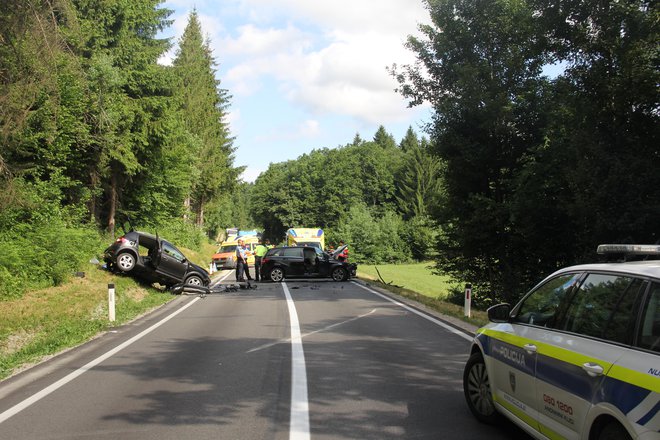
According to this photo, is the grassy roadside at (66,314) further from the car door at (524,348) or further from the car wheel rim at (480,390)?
the car door at (524,348)

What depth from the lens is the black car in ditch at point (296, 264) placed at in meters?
23.9

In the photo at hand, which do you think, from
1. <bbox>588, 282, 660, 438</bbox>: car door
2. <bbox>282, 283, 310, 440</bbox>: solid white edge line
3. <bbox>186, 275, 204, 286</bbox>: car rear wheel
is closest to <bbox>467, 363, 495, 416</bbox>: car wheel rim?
<bbox>282, 283, 310, 440</bbox>: solid white edge line

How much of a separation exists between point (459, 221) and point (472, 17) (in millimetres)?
9084

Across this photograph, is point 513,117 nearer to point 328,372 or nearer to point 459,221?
point 459,221

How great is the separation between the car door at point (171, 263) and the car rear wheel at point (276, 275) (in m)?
5.92

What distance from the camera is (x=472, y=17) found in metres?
23.3

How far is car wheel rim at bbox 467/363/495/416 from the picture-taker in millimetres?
4953

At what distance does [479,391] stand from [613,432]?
2145mm

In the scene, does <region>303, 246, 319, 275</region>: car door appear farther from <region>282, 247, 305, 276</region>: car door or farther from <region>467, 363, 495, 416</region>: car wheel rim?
<region>467, 363, 495, 416</region>: car wheel rim

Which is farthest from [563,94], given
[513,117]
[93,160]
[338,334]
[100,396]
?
[93,160]

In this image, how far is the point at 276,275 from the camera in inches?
943

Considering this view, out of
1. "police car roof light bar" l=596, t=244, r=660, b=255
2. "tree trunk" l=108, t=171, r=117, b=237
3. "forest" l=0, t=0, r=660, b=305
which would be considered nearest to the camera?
"police car roof light bar" l=596, t=244, r=660, b=255

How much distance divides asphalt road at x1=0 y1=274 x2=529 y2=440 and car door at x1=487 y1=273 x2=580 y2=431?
0.56m

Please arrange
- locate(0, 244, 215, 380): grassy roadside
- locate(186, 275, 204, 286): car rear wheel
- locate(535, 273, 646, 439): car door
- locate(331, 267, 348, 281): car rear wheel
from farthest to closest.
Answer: locate(331, 267, 348, 281): car rear wheel → locate(186, 275, 204, 286): car rear wheel → locate(0, 244, 215, 380): grassy roadside → locate(535, 273, 646, 439): car door
